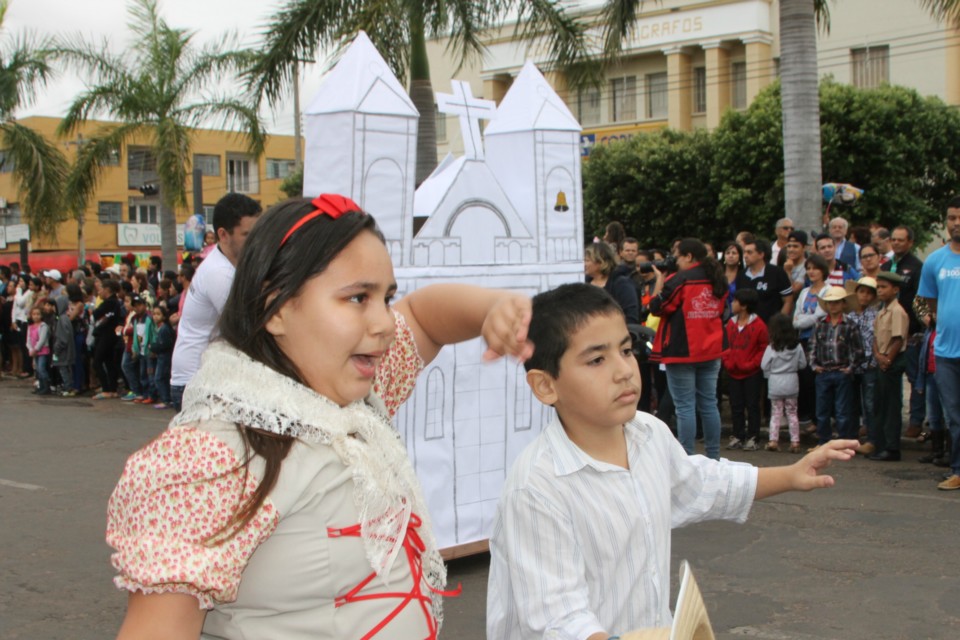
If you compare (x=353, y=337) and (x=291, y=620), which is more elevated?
(x=353, y=337)

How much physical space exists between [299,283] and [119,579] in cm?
52

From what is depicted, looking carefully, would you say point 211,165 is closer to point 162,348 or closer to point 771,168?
point 771,168

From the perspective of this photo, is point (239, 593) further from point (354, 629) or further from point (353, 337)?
point (353, 337)

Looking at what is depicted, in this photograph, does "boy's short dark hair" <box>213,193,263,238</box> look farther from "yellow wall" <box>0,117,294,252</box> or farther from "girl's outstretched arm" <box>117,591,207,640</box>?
"yellow wall" <box>0,117,294,252</box>

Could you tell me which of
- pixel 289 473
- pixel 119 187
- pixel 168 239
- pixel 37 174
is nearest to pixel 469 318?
pixel 289 473

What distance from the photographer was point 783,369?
30.2ft

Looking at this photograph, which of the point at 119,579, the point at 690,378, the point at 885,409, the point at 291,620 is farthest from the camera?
the point at 885,409

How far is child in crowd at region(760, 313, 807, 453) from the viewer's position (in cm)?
921

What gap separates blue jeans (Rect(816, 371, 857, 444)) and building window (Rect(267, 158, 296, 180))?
1843 inches

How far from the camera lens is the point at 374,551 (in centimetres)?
165

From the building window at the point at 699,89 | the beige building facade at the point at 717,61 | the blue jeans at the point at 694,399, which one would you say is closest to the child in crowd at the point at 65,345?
the blue jeans at the point at 694,399

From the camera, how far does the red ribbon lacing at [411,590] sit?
5.34ft

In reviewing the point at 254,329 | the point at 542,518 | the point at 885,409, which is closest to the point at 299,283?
the point at 254,329

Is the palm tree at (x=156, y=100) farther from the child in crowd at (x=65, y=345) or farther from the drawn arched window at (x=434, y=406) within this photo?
the drawn arched window at (x=434, y=406)
